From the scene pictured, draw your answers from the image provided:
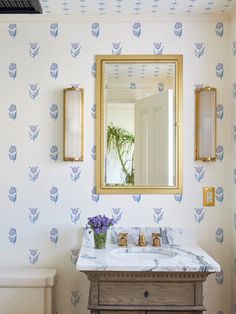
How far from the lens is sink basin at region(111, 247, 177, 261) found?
8.75 ft

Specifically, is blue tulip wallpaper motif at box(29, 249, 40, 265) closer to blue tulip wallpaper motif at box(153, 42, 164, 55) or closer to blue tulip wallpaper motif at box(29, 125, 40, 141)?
blue tulip wallpaper motif at box(29, 125, 40, 141)

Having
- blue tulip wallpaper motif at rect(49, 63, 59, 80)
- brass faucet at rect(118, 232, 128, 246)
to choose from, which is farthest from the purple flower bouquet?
blue tulip wallpaper motif at rect(49, 63, 59, 80)

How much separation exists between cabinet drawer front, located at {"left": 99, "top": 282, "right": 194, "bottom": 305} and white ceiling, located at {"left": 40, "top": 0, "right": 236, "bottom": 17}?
1.63 meters

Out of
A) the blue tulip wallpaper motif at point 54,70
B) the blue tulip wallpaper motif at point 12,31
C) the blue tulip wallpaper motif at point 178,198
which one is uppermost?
the blue tulip wallpaper motif at point 12,31

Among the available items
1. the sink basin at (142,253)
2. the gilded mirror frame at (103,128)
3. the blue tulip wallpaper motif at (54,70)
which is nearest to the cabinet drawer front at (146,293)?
the sink basin at (142,253)

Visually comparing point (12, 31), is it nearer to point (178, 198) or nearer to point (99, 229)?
point (99, 229)

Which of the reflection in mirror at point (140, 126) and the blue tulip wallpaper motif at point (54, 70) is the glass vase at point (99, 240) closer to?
the reflection in mirror at point (140, 126)

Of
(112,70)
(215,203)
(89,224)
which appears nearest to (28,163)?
(89,224)

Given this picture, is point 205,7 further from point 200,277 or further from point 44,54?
point 200,277

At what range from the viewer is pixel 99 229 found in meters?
2.69

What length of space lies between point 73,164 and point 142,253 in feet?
2.34

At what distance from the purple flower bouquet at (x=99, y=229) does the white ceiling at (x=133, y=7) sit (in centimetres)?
130

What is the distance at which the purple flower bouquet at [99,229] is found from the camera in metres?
2.69

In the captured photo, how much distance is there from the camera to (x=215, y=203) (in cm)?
290
